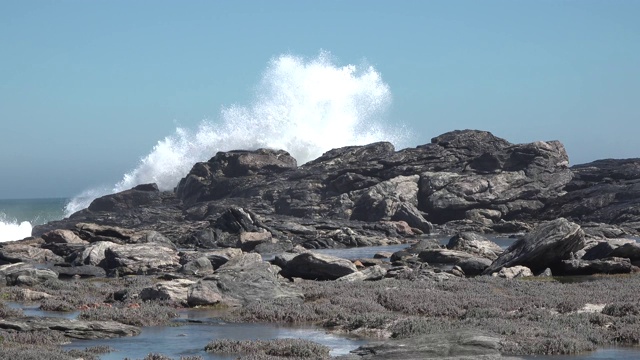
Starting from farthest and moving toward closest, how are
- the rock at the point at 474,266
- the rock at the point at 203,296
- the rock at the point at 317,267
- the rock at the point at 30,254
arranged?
the rock at the point at 30,254, the rock at the point at 474,266, the rock at the point at 317,267, the rock at the point at 203,296

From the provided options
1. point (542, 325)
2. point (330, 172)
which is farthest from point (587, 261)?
point (330, 172)

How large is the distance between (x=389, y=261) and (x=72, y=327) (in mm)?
39510

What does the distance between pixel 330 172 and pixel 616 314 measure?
367 ft

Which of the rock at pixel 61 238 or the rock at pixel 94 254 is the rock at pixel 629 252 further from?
the rock at pixel 61 238

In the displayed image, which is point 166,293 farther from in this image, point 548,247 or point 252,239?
point 252,239

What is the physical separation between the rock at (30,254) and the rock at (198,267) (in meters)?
19.9

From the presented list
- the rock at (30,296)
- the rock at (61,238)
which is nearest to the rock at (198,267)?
the rock at (30,296)

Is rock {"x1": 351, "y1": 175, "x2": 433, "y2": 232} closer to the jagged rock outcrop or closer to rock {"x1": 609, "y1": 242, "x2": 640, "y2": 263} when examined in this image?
the jagged rock outcrop

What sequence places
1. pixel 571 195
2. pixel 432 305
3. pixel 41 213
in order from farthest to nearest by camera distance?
pixel 41 213
pixel 571 195
pixel 432 305

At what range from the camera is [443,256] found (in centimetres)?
5666

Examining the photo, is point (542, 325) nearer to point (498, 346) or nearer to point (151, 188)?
point (498, 346)

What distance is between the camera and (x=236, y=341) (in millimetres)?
25141

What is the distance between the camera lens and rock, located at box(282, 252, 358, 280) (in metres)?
46.4

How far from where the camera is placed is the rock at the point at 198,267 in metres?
49.9
